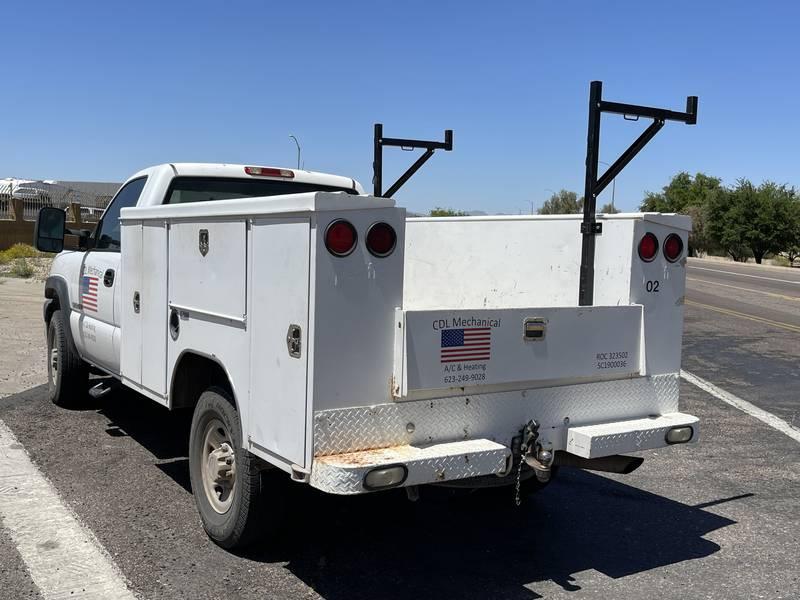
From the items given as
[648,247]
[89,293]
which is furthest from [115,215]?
[648,247]

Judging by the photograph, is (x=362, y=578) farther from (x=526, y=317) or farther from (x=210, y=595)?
(x=526, y=317)

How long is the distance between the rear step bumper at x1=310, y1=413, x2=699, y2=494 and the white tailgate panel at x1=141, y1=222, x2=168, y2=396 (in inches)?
72.4

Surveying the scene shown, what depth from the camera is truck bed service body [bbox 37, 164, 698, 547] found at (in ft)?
11.6

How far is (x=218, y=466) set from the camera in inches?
172

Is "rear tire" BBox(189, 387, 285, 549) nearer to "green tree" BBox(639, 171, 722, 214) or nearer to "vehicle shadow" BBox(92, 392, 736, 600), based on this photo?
"vehicle shadow" BBox(92, 392, 736, 600)

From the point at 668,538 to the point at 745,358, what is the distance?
7.65m

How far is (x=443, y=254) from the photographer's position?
5.67m

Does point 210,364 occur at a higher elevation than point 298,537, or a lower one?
higher

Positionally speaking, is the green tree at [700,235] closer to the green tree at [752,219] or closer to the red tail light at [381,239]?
the green tree at [752,219]

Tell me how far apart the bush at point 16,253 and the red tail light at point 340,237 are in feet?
86.5

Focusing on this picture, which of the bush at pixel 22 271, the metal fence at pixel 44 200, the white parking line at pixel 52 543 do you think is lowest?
the white parking line at pixel 52 543

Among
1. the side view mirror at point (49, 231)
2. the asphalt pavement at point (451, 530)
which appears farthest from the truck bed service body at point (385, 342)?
the side view mirror at point (49, 231)

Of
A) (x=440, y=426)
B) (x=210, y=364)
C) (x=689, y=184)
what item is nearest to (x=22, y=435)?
(x=210, y=364)

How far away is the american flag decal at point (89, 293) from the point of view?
6398 mm
